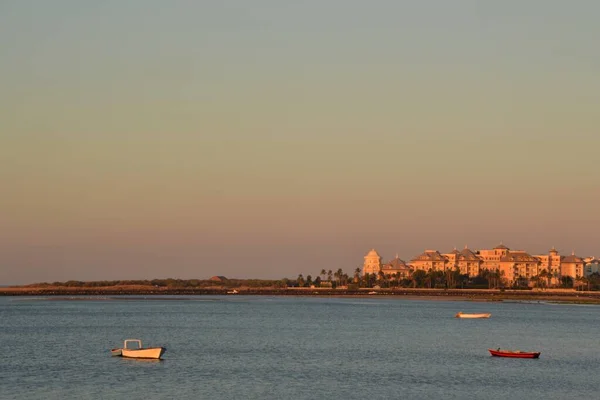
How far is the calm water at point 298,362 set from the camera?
170 feet

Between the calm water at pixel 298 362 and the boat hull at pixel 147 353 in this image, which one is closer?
the calm water at pixel 298 362

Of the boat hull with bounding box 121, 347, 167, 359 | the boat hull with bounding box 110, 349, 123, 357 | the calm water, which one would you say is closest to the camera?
the calm water

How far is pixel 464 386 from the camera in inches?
2142

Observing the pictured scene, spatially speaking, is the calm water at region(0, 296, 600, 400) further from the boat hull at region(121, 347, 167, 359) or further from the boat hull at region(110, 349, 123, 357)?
the boat hull at region(110, 349, 123, 357)

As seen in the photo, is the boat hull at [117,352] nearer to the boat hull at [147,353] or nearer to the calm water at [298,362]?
the calm water at [298,362]

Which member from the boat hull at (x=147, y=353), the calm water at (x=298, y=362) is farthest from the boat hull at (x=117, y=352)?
the boat hull at (x=147, y=353)

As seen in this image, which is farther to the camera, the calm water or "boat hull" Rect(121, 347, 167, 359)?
"boat hull" Rect(121, 347, 167, 359)

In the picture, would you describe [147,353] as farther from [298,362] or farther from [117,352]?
[298,362]

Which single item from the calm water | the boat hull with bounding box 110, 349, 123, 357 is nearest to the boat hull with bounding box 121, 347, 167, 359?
the calm water

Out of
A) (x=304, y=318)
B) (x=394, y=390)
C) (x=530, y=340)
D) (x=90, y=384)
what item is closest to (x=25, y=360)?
(x=90, y=384)

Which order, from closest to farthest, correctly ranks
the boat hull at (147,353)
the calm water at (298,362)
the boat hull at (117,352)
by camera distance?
1. the calm water at (298,362)
2. the boat hull at (147,353)
3. the boat hull at (117,352)

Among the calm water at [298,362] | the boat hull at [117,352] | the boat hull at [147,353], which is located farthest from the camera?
the boat hull at [117,352]

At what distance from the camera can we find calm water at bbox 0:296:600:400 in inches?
2037

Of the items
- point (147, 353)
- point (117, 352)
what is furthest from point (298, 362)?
point (117, 352)
